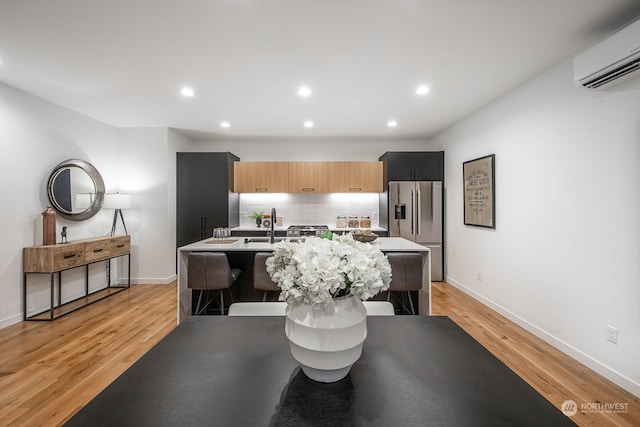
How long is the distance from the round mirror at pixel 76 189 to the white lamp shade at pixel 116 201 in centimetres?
12

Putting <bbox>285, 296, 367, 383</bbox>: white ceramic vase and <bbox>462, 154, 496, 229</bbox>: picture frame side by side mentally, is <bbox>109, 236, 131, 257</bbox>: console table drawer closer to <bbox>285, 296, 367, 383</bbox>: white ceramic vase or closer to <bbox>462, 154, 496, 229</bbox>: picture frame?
<bbox>285, 296, 367, 383</bbox>: white ceramic vase

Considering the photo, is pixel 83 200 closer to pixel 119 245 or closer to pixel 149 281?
pixel 119 245

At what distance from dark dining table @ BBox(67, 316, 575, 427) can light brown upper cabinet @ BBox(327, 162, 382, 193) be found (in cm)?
431

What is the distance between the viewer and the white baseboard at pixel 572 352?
2.02 meters

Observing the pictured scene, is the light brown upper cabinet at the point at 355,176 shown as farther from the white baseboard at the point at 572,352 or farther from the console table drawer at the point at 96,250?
the console table drawer at the point at 96,250

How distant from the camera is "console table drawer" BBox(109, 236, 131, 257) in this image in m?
4.04

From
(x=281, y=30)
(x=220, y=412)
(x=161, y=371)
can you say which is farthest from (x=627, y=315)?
(x=281, y=30)

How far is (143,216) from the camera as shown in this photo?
4676 millimetres

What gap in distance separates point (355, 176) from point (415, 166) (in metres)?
1.07

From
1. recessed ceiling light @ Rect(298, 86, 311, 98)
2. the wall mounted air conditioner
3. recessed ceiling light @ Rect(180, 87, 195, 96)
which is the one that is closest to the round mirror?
recessed ceiling light @ Rect(180, 87, 195, 96)

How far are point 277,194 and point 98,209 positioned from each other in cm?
283

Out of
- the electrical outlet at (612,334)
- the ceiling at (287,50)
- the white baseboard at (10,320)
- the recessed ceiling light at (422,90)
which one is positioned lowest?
the white baseboard at (10,320)

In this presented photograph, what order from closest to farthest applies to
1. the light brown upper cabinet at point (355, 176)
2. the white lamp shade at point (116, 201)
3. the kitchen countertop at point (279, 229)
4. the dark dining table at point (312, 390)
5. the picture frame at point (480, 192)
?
the dark dining table at point (312, 390), the picture frame at point (480, 192), the white lamp shade at point (116, 201), the kitchen countertop at point (279, 229), the light brown upper cabinet at point (355, 176)

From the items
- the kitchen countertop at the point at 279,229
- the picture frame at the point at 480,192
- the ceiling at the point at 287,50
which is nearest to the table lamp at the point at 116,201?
the ceiling at the point at 287,50
